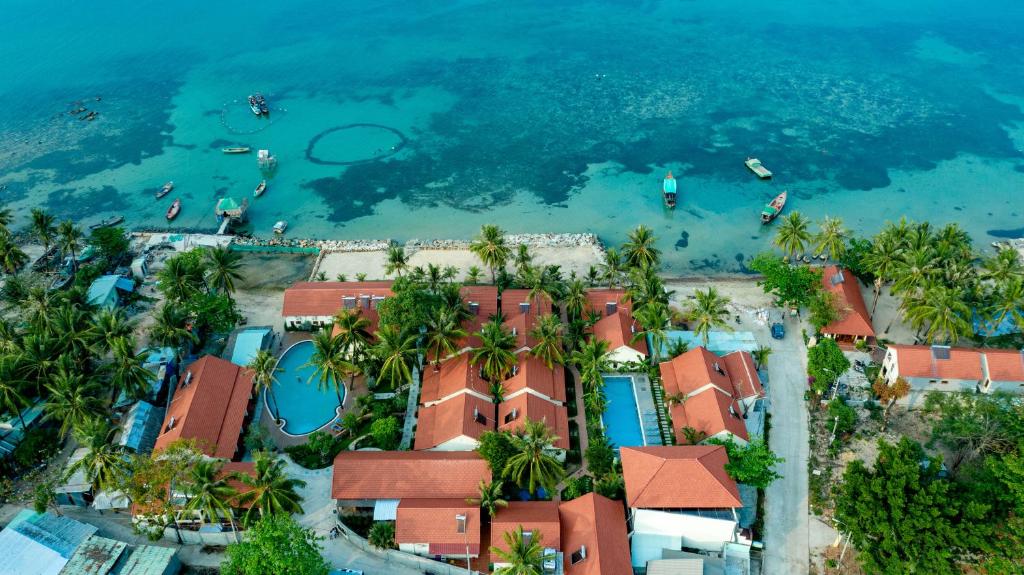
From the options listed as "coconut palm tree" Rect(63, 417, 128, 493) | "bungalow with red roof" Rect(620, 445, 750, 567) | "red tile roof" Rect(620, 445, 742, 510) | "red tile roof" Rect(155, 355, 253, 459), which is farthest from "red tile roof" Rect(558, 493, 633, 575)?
"coconut palm tree" Rect(63, 417, 128, 493)

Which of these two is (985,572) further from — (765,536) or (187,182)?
(187,182)

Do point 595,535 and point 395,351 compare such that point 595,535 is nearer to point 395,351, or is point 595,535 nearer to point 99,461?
point 395,351

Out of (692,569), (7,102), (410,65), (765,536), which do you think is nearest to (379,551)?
(692,569)

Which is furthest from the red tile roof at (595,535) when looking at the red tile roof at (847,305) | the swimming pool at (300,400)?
the red tile roof at (847,305)

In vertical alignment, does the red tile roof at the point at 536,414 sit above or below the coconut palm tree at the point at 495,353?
below

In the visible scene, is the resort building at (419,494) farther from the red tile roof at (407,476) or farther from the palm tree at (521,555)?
the palm tree at (521,555)

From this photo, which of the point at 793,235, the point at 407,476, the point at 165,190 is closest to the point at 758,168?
the point at 793,235
